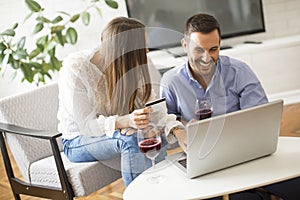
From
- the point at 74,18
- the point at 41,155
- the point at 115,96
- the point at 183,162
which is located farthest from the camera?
the point at 74,18

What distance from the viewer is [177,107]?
208 centimetres

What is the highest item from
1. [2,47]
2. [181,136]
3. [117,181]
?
[2,47]

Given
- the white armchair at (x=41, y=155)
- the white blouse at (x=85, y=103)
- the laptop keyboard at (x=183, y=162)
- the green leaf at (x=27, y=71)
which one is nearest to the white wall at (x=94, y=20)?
the green leaf at (x=27, y=71)

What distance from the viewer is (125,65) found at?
1883mm

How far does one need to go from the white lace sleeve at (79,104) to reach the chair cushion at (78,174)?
15 centimetres

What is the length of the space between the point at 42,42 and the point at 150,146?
2275 mm

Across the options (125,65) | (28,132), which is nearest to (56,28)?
(28,132)

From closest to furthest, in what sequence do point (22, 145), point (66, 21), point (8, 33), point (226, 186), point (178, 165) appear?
point (226, 186) → point (178, 165) → point (22, 145) → point (8, 33) → point (66, 21)

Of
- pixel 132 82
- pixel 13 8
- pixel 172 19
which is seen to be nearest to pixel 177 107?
pixel 132 82

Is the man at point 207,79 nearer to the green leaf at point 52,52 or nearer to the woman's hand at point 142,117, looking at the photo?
the woman's hand at point 142,117

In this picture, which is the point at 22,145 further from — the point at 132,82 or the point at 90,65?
the point at 132,82

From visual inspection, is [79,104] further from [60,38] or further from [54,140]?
[60,38]

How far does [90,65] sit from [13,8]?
2128mm

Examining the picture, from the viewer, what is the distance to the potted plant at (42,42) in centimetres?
330
